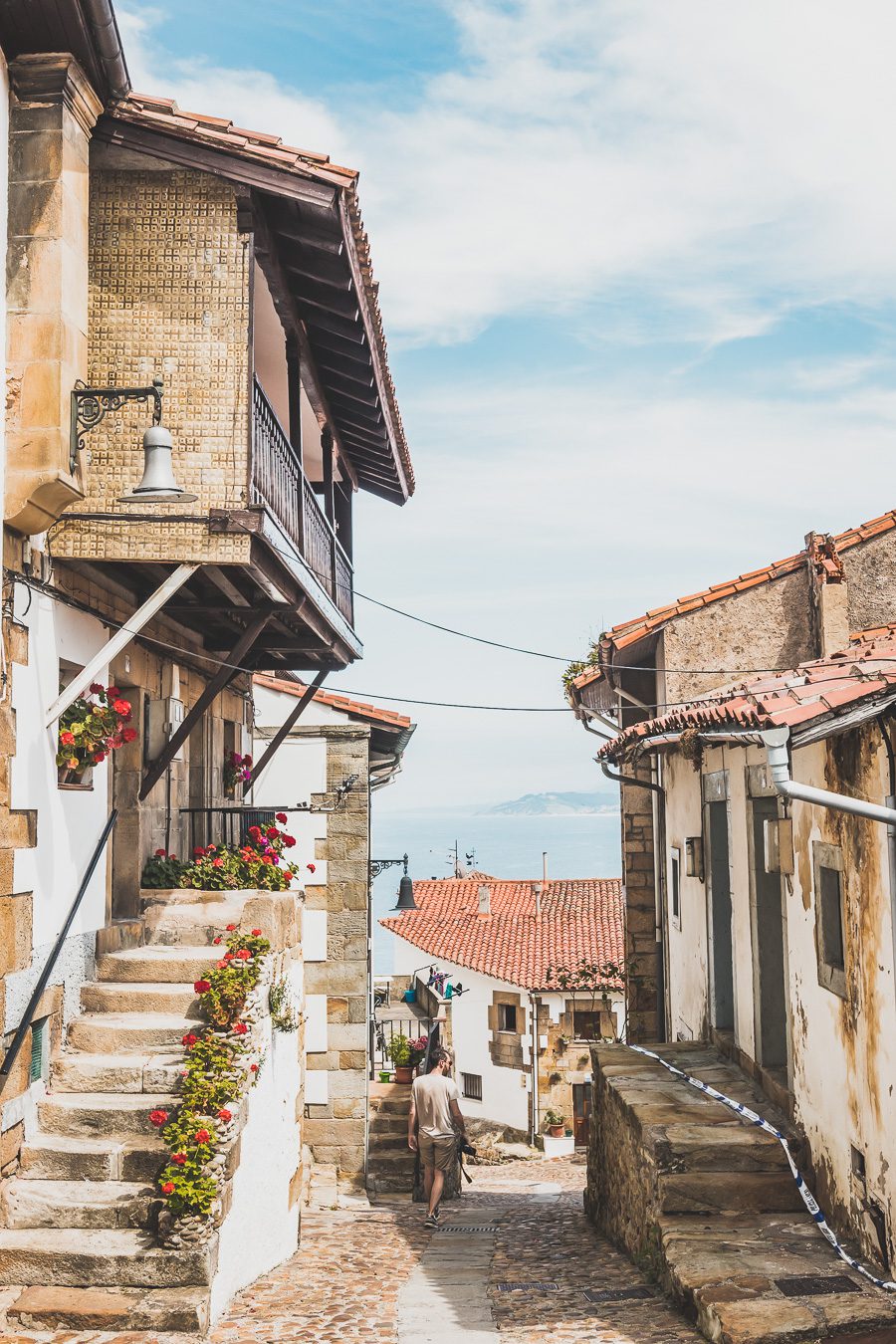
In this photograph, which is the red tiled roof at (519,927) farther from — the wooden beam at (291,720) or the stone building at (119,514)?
the stone building at (119,514)

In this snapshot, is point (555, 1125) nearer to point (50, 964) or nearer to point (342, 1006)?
point (342, 1006)

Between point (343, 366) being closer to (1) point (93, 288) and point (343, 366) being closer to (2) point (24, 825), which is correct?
(1) point (93, 288)

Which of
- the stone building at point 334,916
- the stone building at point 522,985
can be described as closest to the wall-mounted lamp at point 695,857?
the stone building at point 334,916

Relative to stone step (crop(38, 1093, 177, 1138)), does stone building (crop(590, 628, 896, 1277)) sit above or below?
above

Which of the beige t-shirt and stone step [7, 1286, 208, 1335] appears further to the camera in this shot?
the beige t-shirt

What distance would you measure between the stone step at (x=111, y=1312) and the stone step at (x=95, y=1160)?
35.7 inches

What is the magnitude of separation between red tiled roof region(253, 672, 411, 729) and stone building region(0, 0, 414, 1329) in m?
5.21

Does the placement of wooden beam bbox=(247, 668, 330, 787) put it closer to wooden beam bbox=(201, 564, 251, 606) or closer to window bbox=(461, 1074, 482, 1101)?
wooden beam bbox=(201, 564, 251, 606)

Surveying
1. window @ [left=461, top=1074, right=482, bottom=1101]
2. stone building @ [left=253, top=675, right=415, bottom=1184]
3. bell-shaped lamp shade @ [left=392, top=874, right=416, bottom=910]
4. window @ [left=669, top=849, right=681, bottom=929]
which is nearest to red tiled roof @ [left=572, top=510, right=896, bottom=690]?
window @ [left=669, top=849, right=681, bottom=929]

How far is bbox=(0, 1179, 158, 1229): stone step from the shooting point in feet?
24.6

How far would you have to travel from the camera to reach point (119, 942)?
403 inches

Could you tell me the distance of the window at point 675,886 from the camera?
1375 centimetres

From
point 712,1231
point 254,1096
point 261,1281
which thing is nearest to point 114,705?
point 254,1096

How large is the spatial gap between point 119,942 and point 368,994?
23.1ft
